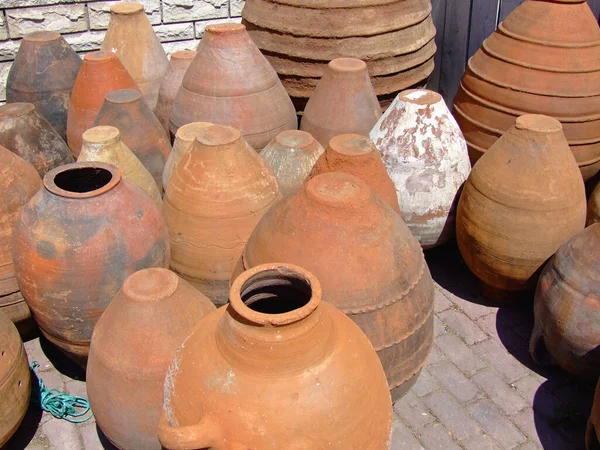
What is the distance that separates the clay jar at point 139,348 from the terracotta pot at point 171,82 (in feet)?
8.76

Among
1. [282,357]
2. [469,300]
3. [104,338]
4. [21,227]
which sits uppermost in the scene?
[282,357]

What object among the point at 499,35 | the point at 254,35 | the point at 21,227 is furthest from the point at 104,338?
the point at 499,35

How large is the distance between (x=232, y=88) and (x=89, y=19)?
268 centimetres

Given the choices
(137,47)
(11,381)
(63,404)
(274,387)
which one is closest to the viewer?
(274,387)

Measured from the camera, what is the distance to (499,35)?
5.56 meters

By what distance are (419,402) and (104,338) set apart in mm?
2149

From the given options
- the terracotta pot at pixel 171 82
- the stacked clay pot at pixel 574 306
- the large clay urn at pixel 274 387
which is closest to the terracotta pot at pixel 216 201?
the large clay urn at pixel 274 387

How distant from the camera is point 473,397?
4.34 m

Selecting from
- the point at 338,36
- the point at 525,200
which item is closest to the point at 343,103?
the point at 338,36

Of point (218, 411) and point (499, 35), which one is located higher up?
point (499, 35)

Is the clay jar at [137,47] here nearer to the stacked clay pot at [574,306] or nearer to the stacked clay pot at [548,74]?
the stacked clay pot at [548,74]

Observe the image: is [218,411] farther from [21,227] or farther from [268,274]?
[21,227]

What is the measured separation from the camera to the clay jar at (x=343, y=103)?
5191 mm

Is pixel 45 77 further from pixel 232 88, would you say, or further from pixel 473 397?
pixel 473 397
